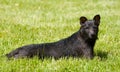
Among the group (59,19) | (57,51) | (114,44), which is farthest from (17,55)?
(59,19)

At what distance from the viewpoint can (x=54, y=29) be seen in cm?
→ 1467

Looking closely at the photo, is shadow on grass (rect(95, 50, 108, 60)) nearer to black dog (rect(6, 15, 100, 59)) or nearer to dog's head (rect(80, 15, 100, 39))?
black dog (rect(6, 15, 100, 59))

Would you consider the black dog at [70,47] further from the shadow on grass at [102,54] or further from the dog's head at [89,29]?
the shadow on grass at [102,54]

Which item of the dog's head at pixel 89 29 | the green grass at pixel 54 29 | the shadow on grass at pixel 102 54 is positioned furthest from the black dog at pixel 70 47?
the shadow on grass at pixel 102 54

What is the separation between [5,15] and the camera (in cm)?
1797

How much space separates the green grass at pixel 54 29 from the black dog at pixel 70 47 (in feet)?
1.25

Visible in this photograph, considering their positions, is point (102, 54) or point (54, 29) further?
point (54, 29)

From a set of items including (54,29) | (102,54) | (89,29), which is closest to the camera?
(89,29)

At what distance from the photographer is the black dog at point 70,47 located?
9859 millimetres

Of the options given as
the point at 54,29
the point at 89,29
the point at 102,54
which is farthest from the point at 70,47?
the point at 54,29

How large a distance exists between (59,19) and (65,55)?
7.42m

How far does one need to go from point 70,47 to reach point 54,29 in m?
4.62

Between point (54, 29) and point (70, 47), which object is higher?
point (70, 47)

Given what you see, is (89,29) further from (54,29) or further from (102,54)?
(54,29)
